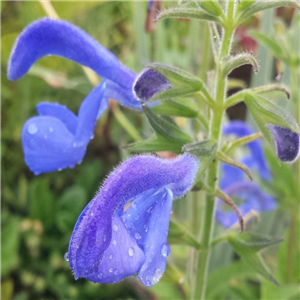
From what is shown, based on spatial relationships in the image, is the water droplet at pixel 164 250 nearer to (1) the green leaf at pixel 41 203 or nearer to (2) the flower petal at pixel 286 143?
(2) the flower petal at pixel 286 143

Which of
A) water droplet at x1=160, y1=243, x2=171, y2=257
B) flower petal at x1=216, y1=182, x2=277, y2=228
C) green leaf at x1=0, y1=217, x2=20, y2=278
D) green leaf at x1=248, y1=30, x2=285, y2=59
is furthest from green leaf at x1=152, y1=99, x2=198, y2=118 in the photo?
green leaf at x1=0, y1=217, x2=20, y2=278

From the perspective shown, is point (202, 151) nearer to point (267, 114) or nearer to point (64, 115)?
point (267, 114)

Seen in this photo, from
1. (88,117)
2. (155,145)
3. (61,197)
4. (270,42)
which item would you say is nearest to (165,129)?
(155,145)

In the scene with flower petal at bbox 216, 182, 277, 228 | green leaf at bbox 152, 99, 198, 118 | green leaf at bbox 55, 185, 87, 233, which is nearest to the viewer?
green leaf at bbox 152, 99, 198, 118

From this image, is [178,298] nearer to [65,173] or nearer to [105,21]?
[65,173]

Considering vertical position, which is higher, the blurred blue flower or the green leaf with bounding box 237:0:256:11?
the green leaf with bounding box 237:0:256:11

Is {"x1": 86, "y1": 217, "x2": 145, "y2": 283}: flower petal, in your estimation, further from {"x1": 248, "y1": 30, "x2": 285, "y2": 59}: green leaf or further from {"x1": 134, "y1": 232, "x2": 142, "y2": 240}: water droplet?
{"x1": 248, "y1": 30, "x2": 285, "y2": 59}: green leaf
